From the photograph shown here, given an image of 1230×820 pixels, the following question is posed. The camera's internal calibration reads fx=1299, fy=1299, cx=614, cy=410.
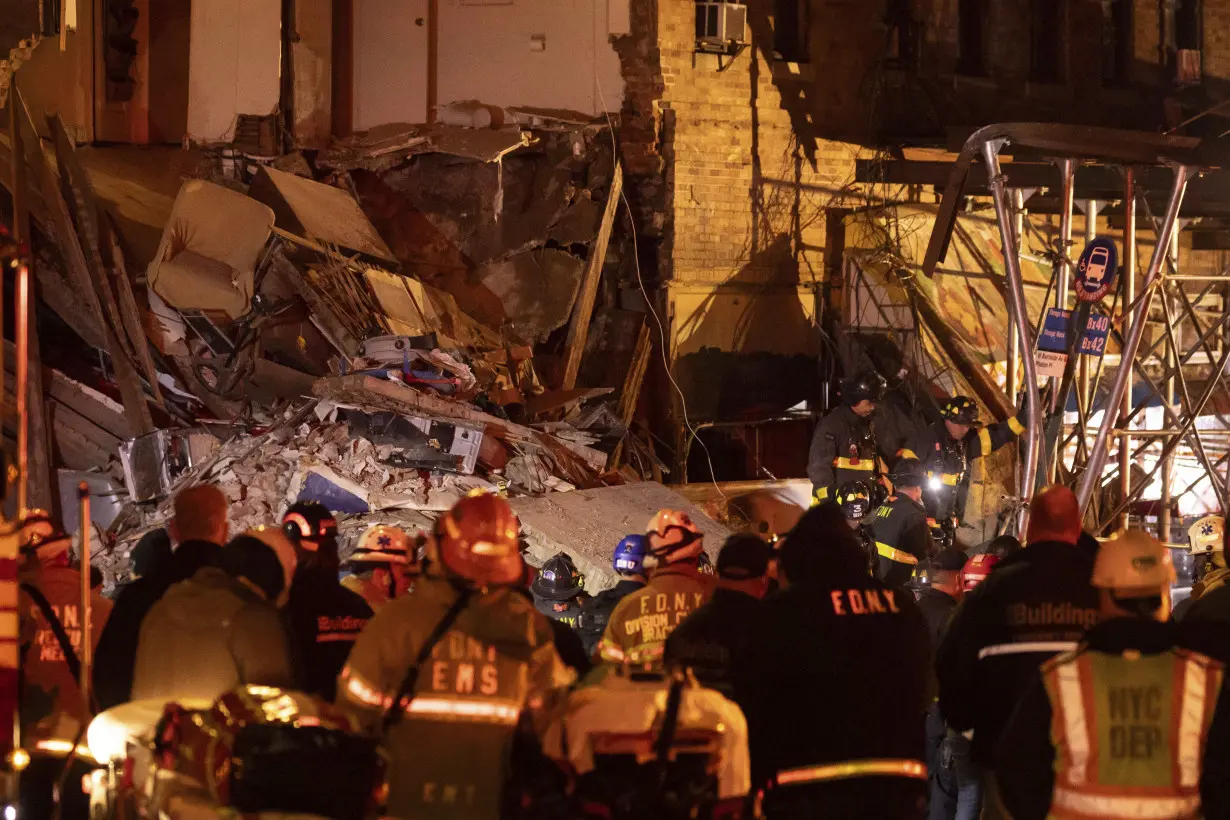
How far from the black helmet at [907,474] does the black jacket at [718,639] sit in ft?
16.4

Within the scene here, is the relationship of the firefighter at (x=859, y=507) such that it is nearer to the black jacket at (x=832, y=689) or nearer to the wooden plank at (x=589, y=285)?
the wooden plank at (x=589, y=285)

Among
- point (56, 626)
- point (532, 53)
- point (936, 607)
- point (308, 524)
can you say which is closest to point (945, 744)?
point (936, 607)

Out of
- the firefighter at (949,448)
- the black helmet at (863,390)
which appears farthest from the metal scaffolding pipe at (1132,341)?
the black helmet at (863,390)

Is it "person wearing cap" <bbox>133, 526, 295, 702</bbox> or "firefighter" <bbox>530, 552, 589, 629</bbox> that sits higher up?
"person wearing cap" <bbox>133, 526, 295, 702</bbox>

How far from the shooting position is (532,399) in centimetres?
1328

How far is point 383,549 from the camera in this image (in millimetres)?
5996

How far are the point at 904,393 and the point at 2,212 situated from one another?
30.8 ft

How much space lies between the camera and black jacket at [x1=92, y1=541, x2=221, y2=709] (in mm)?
4762

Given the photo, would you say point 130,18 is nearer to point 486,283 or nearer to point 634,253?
point 486,283

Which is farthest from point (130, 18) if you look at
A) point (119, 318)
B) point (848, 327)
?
point (848, 327)

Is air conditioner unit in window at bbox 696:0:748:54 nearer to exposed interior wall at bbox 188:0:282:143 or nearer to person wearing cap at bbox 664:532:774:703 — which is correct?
exposed interior wall at bbox 188:0:282:143

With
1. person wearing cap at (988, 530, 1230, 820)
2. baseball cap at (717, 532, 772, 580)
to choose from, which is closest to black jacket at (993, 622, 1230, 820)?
person wearing cap at (988, 530, 1230, 820)

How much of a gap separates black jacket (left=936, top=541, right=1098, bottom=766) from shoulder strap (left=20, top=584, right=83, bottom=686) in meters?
3.41

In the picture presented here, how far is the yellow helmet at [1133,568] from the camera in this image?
403 centimetres
